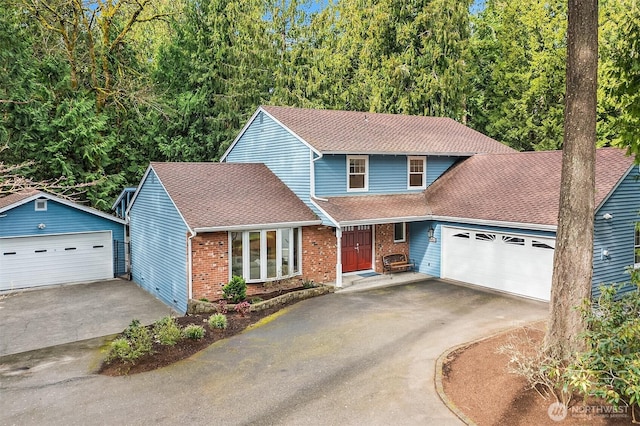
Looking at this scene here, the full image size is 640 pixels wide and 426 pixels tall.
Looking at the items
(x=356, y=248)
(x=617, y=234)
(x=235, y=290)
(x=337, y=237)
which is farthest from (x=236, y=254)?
(x=617, y=234)

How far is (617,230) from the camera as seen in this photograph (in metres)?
14.2

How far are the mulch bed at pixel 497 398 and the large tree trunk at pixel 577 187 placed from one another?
3.16 ft

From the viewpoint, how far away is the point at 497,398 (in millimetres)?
7445

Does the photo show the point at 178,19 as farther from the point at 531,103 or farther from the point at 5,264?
the point at 531,103

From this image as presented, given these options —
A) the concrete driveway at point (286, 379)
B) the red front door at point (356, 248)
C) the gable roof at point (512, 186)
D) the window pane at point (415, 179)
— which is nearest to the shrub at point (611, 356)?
the concrete driveway at point (286, 379)

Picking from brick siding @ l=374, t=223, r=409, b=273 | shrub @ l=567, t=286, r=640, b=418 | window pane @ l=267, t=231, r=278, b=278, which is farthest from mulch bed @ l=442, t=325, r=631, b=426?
brick siding @ l=374, t=223, r=409, b=273

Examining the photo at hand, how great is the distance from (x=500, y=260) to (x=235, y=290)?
9.09 m

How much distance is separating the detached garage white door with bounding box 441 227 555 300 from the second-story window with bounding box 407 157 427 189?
2.74 metres

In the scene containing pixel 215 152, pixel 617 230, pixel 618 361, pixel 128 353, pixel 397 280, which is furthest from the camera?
pixel 215 152

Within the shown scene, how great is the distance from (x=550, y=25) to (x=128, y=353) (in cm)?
3030

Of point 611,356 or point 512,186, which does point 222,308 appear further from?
point 512,186

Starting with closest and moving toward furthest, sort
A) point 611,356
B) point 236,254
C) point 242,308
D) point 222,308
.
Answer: point 611,356 → point 242,308 → point 222,308 → point 236,254

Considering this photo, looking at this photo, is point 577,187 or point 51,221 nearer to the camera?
point 577,187

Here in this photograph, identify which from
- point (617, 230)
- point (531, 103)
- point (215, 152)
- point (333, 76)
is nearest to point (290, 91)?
point (333, 76)
